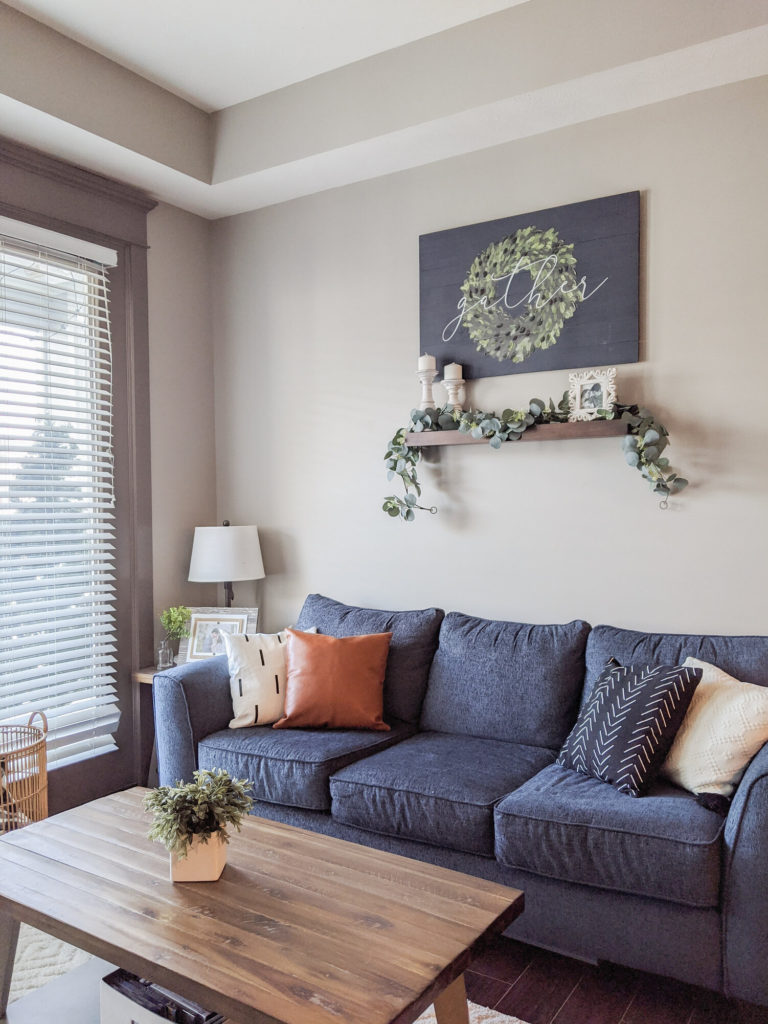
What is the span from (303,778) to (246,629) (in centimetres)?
106

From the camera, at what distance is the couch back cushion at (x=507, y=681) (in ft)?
9.04

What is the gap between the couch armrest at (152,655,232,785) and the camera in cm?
291

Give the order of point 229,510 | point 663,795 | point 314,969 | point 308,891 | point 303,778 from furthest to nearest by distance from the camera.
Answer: point 229,510, point 303,778, point 663,795, point 308,891, point 314,969

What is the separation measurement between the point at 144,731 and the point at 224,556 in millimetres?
855

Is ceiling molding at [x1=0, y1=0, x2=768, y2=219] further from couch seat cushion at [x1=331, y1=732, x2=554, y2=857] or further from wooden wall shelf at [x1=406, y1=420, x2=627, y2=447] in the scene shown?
couch seat cushion at [x1=331, y1=732, x2=554, y2=857]

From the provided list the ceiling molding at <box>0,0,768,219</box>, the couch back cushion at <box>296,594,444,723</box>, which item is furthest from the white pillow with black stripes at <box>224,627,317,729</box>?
the ceiling molding at <box>0,0,768,219</box>

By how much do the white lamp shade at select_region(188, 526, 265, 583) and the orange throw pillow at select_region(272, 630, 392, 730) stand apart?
643mm

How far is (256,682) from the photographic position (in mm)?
3008

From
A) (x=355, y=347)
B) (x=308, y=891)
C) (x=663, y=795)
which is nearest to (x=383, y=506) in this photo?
(x=355, y=347)

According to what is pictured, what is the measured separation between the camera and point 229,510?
4016mm

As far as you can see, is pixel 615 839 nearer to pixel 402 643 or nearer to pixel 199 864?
pixel 199 864

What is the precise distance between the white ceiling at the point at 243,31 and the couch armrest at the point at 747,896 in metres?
2.56

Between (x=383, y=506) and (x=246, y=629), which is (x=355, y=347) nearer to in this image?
(x=383, y=506)

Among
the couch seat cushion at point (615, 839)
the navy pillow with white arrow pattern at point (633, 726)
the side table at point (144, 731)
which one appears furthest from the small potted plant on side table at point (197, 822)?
the side table at point (144, 731)
